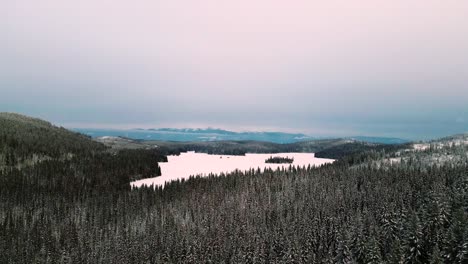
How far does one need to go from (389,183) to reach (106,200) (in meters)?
106

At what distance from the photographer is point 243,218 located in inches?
4555

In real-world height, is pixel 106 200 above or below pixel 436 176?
below

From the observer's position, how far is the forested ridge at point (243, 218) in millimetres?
87312

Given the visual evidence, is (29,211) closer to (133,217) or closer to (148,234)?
(133,217)

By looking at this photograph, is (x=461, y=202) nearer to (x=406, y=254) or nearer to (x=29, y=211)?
(x=406, y=254)

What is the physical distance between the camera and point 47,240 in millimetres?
106750

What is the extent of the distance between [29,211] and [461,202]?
5451 inches

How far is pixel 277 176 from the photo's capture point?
16550 centimetres

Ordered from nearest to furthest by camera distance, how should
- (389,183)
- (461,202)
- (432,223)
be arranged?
(432,223)
(461,202)
(389,183)

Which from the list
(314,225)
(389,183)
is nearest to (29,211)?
(314,225)

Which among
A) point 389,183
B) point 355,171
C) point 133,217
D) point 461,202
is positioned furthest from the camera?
point 355,171

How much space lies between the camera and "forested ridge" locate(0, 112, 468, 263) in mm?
87312

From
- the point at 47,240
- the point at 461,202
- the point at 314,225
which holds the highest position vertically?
the point at 461,202

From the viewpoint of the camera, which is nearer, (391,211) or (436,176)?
(391,211)
